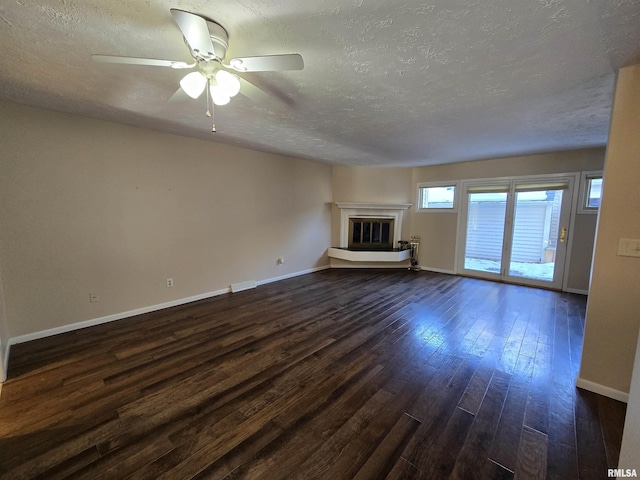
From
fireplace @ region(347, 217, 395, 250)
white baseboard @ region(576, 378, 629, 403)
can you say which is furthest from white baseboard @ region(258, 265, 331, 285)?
white baseboard @ region(576, 378, 629, 403)

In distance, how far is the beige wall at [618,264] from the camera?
5.85ft

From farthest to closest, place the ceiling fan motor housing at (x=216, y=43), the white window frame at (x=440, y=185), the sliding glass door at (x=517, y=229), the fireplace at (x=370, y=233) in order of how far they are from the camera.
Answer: the fireplace at (x=370, y=233) → the white window frame at (x=440, y=185) → the sliding glass door at (x=517, y=229) → the ceiling fan motor housing at (x=216, y=43)

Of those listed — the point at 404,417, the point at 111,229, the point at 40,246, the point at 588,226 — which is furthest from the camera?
the point at 588,226

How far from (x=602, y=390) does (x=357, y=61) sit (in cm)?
303

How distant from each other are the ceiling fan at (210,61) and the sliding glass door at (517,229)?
5.04 m

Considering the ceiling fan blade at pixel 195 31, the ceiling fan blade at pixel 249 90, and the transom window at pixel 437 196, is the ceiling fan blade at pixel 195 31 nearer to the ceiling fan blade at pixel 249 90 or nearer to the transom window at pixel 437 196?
the ceiling fan blade at pixel 249 90

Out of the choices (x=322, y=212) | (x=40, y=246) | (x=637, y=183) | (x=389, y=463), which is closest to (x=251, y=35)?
(x=389, y=463)

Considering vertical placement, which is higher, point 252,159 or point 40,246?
point 252,159

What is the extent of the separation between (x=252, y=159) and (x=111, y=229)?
7.48 feet

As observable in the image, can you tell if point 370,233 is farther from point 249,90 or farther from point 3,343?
point 3,343

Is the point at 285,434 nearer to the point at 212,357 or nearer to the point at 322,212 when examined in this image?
the point at 212,357

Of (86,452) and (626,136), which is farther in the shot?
(626,136)

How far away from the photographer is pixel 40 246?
268cm

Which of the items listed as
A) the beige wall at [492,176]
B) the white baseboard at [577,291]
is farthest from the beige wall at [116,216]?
the white baseboard at [577,291]
